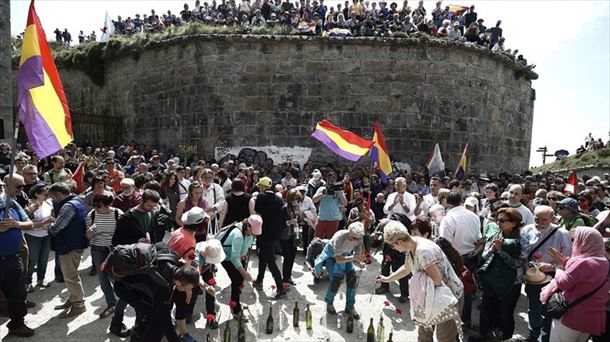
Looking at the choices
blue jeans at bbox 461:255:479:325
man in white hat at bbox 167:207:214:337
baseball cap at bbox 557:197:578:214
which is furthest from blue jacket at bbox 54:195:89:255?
baseball cap at bbox 557:197:578:214

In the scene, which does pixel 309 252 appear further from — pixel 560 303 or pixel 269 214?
pixel 560 303

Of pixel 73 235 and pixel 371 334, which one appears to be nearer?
pixel 371 334

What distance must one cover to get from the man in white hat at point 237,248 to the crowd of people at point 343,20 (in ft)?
36.6

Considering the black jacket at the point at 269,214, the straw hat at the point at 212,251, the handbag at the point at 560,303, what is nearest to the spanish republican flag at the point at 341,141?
the black jacket at the point at 269,214

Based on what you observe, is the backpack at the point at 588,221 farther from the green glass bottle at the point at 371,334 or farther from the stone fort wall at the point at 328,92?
the stone fort wall at the point at 328,92


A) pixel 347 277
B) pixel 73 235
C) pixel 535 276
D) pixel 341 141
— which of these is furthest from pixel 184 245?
pixel 341 141

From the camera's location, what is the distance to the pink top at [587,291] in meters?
3.98

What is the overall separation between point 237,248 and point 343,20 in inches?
489

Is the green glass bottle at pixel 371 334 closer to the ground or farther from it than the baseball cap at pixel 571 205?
closer to the ground

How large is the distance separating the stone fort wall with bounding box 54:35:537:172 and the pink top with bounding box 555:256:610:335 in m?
11.4

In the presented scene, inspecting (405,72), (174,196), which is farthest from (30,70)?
(405,72)

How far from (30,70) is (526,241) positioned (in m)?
6.36

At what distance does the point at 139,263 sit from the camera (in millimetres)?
4180

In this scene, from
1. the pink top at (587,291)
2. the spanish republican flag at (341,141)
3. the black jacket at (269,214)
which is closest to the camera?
the pink top at (587,291)
